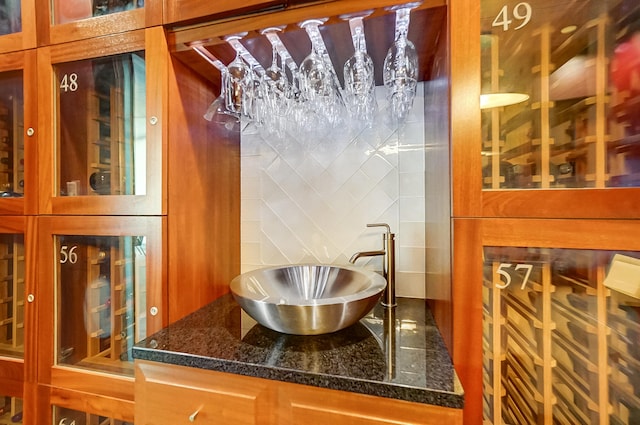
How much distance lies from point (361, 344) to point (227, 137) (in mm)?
922

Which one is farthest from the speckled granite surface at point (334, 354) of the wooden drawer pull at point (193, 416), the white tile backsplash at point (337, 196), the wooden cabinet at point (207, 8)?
the wooden cabinet at point (207, 8)

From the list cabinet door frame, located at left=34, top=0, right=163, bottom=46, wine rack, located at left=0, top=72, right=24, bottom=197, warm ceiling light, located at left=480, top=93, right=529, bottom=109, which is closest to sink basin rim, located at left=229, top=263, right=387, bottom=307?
warm ceiling light, located at left=480, top=93, right=529, bottom=109

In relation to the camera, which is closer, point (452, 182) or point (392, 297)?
point (452, 182)

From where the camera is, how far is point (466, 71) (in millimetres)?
668

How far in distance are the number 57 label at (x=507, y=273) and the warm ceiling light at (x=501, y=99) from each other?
36cm

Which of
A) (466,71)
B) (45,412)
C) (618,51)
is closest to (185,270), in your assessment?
(45,412)

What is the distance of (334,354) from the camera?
71cm

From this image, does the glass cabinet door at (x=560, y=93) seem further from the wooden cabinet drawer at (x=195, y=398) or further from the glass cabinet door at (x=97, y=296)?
the glass cabinet door at (x=97, y=296)

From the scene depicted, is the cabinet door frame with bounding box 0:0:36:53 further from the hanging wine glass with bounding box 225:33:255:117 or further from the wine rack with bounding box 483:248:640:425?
the wine rack with bounding box 483:248:640:425

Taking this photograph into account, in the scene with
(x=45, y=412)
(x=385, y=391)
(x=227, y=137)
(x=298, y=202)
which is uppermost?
(x=227, y=137)

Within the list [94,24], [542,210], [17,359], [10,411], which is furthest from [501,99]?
[10,411]

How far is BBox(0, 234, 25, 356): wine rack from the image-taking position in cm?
107

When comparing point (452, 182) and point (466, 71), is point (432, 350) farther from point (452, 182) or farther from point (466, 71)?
point (466, 71)

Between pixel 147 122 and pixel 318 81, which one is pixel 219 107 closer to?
pixel 147 122
